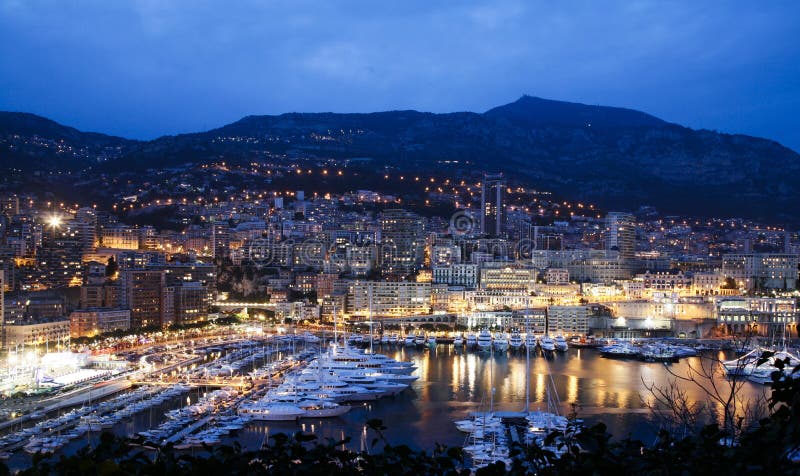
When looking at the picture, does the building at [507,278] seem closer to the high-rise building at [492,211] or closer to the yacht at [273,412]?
the high-rise building at [492,211]

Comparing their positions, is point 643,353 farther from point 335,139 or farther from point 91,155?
point 91,155

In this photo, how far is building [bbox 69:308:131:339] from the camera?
2812 cm

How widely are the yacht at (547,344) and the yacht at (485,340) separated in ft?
6.26

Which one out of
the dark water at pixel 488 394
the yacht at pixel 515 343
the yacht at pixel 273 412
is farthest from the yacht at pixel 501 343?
the yacht at pixel 273 412

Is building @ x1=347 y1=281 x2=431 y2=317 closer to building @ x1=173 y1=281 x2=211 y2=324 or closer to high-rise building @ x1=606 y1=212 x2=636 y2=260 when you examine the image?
building @ x1=173 y1=281 x2=211 y2=324

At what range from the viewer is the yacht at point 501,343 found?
29.0 metres

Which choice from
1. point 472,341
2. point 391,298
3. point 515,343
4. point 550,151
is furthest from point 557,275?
point 550,151

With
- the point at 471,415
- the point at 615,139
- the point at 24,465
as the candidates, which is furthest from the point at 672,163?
the point at 24,465

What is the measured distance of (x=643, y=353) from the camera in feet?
87.0

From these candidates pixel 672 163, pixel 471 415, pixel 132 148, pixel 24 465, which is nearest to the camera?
pixel 24 465

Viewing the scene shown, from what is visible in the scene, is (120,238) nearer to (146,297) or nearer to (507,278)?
(146,297)

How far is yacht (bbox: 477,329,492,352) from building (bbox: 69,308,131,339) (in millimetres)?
13510

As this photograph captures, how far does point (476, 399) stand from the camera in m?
18.2

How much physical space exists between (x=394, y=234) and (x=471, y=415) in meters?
31.8
